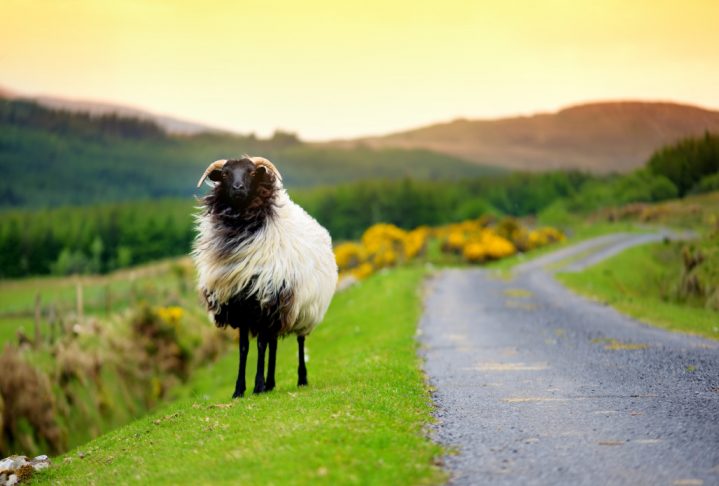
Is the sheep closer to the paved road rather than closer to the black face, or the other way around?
the black face

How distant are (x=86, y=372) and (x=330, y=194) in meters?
118

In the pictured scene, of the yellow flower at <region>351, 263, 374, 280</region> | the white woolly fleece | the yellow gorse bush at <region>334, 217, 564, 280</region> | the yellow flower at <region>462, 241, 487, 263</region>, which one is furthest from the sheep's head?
the yellow flower at <region>462, 241, 487, 263</region>

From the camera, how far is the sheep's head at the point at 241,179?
12.4m

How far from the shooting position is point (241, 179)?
40.6ft

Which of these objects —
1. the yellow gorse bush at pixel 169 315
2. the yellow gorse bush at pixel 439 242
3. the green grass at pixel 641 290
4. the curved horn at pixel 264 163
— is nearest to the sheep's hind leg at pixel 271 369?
the curved horn at pixel 264 163

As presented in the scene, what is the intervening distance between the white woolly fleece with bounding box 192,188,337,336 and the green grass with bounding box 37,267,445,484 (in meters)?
1.68

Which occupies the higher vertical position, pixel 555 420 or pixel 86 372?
pixel 555 420

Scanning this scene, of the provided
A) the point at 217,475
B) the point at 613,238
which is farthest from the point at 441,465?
the point at 613,238

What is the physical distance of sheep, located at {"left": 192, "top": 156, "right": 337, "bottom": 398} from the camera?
12.6m

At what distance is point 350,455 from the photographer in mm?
8062

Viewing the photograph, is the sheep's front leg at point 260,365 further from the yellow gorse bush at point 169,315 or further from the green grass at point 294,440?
the yellow gorse bush at point 169,315

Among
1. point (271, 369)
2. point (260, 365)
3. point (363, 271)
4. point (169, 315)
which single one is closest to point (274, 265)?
point (260, 365)

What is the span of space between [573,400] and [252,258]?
232 inches

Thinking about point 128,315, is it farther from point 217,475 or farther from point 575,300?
point 217,475
